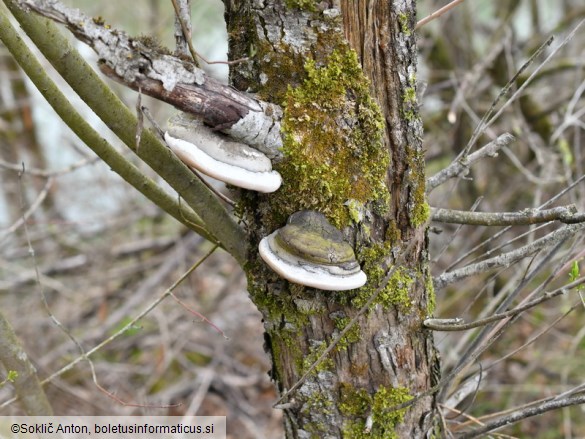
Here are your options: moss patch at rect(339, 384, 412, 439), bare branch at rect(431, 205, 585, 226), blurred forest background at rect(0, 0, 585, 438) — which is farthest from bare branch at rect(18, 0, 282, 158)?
blurred forest background at rect(0, 0, 585, 438)

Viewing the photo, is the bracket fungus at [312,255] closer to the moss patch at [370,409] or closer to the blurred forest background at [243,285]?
the moss patch at [370,409]

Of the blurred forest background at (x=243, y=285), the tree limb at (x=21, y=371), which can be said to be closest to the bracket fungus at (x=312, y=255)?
the tree limb at (x=21, y=371)

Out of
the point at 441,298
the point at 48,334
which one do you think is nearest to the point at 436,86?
the point at 441,298

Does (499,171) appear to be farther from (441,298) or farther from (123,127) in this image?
(123,127)

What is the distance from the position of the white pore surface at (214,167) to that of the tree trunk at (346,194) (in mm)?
139

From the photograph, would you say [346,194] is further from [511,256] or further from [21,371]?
[21,371]

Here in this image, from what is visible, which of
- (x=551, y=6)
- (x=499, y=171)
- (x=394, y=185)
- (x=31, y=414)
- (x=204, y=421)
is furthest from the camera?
(x=551, y=6)

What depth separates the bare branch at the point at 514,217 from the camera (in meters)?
1.38

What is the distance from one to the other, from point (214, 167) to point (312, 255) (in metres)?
0.33

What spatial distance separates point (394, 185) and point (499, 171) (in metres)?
3.86

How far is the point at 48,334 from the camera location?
201 inches

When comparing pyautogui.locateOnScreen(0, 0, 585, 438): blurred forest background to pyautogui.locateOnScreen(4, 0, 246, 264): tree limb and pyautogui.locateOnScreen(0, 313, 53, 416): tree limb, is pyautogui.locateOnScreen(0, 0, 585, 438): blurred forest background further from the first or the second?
pyautogui.locateOnScreen(4, 0, 246, 264): tree limb

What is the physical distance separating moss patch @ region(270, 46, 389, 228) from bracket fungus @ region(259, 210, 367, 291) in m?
0.05

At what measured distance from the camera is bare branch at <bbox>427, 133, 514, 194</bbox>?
167 cm
